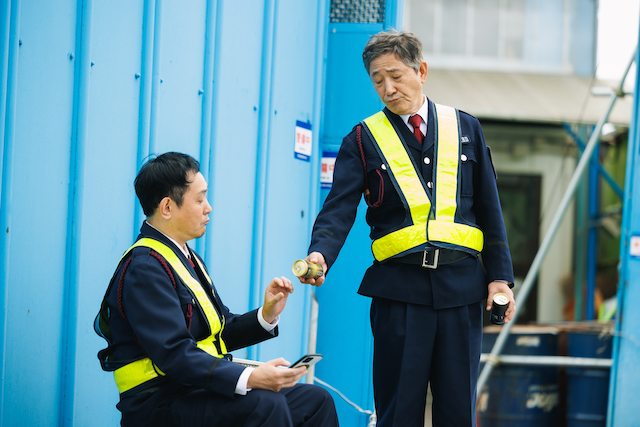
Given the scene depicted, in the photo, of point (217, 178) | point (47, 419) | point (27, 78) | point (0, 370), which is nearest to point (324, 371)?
point (217, 178)

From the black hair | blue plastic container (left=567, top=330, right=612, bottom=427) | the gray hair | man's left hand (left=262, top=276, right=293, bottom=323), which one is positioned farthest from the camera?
blue plastic container (left=567, top=330, right=612, bottom=427)

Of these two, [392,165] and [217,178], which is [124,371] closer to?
[392,165]

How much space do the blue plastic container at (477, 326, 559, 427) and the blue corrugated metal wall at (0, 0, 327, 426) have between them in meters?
2.39

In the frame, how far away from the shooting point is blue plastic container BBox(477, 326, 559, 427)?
5.12 metres

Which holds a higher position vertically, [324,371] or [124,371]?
[124,371]

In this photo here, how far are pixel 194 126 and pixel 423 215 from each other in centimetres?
119

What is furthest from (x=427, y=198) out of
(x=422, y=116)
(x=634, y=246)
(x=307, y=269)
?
(x=634, y=246)

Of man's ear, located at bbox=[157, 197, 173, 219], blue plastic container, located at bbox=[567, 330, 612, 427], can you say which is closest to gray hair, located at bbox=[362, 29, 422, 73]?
man's ear, located at bbox=[157, 197, 173, 219]

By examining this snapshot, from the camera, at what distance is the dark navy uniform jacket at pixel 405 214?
7.32 ft

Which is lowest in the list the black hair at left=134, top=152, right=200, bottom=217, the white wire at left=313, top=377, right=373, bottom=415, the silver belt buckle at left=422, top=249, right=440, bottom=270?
the white wire at left=313, top=377, right=373, bottom=415

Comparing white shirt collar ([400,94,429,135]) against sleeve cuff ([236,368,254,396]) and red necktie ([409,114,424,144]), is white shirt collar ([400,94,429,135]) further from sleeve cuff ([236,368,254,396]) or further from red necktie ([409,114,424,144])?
sleeve cuff ([236,368,254,396])

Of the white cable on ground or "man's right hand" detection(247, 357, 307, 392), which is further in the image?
the white cable on ground

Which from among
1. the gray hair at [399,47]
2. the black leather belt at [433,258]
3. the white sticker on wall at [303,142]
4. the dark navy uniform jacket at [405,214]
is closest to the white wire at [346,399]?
the white sticker on wall at [303,142]

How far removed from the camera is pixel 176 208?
1972 millimetres
